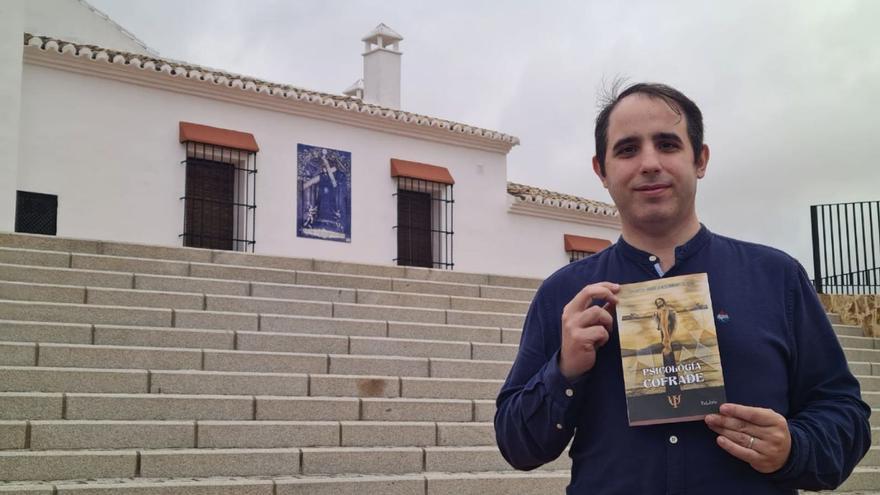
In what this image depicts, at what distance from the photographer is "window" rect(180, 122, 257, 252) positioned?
14.7m

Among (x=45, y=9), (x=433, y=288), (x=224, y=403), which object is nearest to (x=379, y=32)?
(x=45, y=9)

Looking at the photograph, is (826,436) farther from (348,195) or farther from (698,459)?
(348,195)

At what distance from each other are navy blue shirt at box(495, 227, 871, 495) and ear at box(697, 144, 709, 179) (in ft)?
0.44

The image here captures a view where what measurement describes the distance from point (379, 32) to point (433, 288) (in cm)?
1076

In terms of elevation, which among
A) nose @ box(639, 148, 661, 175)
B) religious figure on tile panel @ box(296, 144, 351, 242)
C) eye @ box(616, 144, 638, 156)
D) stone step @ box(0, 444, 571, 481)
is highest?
religious figure on tile panel @ box(296, 144, 351, 242)

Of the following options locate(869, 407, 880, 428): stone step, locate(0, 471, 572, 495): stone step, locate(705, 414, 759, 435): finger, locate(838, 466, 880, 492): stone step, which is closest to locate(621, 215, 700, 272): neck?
locate(705, 414, 759, 435): finger

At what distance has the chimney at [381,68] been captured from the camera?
1956cm

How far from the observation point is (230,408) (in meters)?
6.45

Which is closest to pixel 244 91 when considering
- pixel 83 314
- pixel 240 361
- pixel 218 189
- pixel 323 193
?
pixel 218 189

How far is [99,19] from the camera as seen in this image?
17.3 m

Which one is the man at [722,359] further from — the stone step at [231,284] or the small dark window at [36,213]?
the small dark window at [36,213]

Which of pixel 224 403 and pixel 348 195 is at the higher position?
pixel 348 195

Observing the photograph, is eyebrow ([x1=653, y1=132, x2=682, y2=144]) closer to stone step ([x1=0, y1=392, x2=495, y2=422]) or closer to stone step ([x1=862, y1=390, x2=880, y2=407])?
stone step ([x1=0, y1=392, x2=495, y2=422])

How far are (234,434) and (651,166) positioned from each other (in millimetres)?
4777
